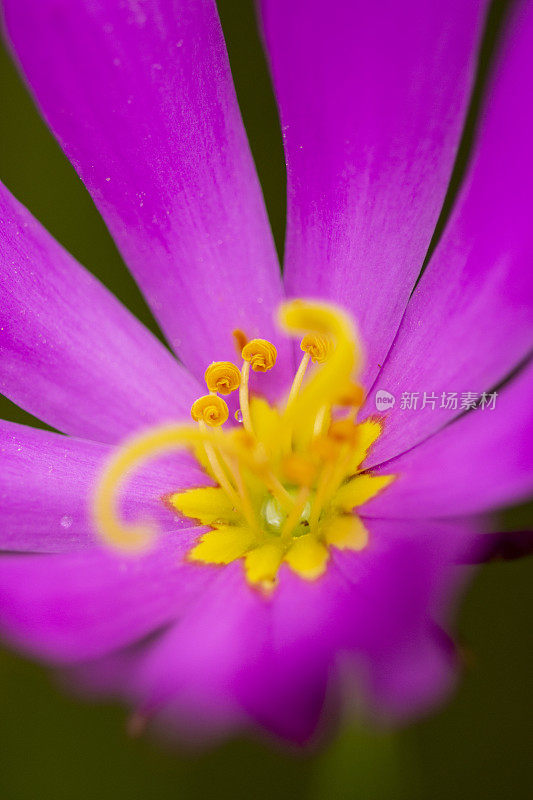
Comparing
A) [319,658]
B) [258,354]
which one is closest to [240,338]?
[258,354]

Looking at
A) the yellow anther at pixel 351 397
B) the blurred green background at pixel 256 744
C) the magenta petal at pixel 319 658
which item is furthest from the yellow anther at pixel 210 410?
the blurred green background at pixel 256 744

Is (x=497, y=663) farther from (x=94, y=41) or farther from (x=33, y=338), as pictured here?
(x=94, y=41)

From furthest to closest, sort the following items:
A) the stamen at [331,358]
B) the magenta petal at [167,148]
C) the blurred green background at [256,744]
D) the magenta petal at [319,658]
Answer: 1. the blurred green background at [256,744]
2. the magenta petal at [167,148]
3. the stamen at [331,358]
4. the magenta petal at [319,658]

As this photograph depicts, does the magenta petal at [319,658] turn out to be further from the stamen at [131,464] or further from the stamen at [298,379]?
the stamen at [298,379]

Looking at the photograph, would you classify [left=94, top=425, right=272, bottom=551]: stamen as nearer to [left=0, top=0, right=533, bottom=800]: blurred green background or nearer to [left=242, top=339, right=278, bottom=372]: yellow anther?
[left=242, top=339, right=278, bottom=372]: yellow anther

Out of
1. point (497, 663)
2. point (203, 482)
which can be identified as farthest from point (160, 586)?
point (497, 663)

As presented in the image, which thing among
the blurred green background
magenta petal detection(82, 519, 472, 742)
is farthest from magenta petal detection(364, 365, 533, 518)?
the blurred green background

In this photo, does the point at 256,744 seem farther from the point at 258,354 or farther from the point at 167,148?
the point at 167,148
